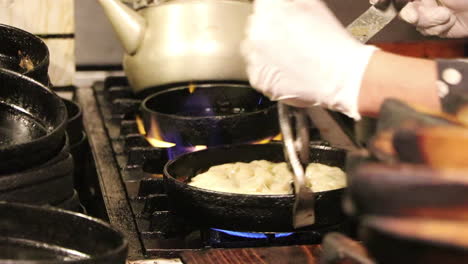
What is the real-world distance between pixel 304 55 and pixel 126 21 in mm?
1370

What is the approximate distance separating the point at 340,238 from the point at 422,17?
1318 mm

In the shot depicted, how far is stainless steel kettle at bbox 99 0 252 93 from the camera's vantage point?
2.69m

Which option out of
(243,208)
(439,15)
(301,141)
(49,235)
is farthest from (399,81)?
(439,15)

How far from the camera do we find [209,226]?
5.91 feet

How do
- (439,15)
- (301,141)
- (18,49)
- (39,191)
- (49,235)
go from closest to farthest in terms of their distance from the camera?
1. (49,235)
2. (39,191)
3. (301,141)
4. (18,49)
5. (439,15)

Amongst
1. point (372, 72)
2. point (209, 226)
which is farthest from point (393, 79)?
point (209, 226)

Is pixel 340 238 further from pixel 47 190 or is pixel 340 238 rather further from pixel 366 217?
pixel 47 190

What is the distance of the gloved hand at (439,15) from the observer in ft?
7.46

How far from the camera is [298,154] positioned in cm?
168

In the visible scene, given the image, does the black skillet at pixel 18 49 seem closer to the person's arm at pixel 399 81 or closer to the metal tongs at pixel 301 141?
the metal tongs at pixel 301 141

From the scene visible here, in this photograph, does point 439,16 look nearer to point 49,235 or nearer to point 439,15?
point 439,15

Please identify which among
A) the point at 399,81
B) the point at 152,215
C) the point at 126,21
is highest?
the point at 399,81

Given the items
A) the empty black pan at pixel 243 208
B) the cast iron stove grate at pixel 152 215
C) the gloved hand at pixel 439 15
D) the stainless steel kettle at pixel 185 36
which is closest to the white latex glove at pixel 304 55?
the empty black pan at pixel 243 208

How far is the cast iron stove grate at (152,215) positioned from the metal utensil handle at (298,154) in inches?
5.5
